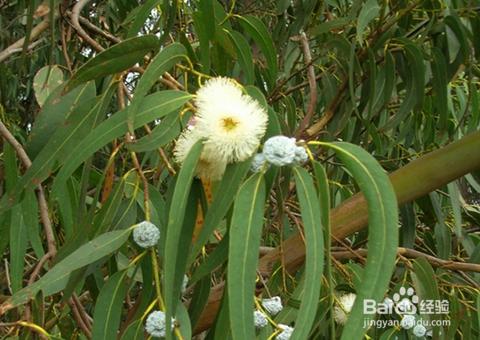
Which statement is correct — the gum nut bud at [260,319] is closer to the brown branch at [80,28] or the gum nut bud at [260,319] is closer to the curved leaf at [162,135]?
the curved leaf at [162,135]

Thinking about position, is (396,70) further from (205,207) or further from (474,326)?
(205,207)

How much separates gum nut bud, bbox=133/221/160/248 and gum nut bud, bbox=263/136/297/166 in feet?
0.50

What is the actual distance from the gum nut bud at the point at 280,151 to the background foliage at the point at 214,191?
0.08ft

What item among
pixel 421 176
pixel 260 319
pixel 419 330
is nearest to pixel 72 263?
pixel 260 319

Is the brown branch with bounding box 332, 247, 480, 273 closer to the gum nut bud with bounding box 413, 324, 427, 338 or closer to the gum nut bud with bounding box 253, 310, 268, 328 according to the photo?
the gum nut bud with bounding box 413, 324, 427, 338

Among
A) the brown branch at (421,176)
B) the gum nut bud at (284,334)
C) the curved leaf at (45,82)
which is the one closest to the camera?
the gum nut bud at (284,334)

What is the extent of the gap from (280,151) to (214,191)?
4.0 inches

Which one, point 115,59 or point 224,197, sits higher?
point 115,59

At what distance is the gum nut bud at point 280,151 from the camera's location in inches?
24.5

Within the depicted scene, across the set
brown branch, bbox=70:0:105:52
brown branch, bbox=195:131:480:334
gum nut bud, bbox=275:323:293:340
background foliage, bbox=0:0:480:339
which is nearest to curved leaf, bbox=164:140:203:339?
background foliage, bbox=0:0:480:339

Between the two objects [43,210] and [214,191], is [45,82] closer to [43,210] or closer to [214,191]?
[43,210]

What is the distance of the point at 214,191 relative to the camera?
70cm

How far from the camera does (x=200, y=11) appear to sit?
889 millimetres

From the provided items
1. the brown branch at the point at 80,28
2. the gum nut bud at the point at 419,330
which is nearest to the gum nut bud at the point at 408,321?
the gum nut bud at the point at 419,330
